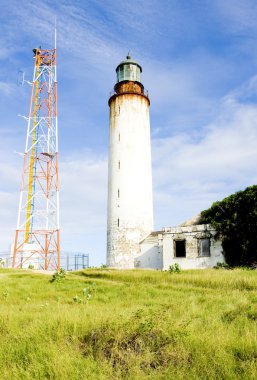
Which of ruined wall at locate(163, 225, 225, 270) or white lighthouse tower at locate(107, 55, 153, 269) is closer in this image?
ruined wall at locate(163, 225, 225, 270)

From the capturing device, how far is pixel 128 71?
32656 millimetres

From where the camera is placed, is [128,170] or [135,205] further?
[128,170]

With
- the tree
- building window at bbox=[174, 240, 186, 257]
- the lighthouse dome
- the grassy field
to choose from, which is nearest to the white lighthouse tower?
the lighthouse dome

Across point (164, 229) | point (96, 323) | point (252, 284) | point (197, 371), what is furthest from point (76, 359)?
point (164, 229)

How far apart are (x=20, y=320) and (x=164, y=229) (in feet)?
65.2

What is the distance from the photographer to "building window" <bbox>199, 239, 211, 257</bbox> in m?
24.4

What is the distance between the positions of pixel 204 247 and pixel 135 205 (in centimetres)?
744

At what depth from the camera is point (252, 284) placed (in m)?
12.2

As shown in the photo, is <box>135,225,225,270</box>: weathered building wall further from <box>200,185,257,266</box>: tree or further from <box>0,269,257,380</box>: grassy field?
<box>0,269,257,380</box>: grassy field

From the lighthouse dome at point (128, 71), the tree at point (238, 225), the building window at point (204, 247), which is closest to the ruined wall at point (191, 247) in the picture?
the building window at point (204, 247)

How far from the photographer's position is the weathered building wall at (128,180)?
28.7 metres

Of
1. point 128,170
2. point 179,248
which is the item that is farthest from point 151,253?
point 128,170

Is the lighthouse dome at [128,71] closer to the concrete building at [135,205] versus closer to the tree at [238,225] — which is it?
the concrete building at [135,205]

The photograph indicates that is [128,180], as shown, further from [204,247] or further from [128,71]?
[128,71]
